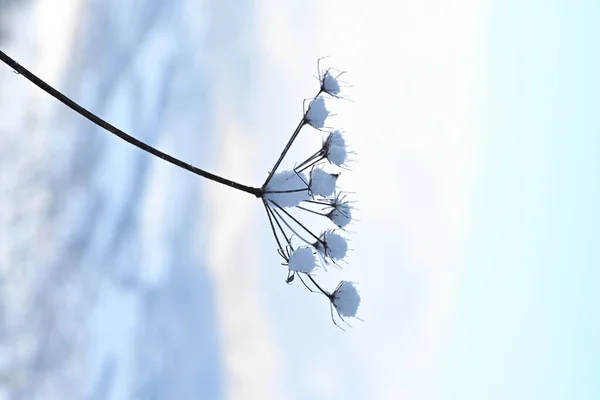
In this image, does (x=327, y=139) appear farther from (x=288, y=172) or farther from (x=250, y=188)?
(x=250, y=188)

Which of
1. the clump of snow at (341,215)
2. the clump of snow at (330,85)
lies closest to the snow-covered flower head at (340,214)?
the clump of snow at (341,215)

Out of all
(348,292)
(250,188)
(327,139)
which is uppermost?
(327,139)

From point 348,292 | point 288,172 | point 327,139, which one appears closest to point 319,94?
point 327,139

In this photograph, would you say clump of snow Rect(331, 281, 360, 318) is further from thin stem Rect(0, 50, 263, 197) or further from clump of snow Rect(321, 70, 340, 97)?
clump of snow Rect(321, 70, 340, 97)

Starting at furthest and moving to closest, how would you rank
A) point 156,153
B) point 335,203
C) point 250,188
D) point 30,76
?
point 335,203 < point 250,188 < point 156,153 < point 30,76

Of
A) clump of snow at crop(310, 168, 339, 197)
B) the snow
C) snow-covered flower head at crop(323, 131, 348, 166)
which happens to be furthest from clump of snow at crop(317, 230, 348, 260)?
snow-covered flower head at crop(323, 131, 348, 166)

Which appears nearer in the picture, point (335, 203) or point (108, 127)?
point (108, 127)

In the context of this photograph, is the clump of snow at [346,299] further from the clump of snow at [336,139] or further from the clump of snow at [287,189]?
the clump of snow at [336,139]
